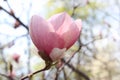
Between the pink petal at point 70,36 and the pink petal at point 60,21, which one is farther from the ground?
the pink petal at point 60,21

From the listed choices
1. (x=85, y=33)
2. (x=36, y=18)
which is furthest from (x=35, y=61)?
(x=36, y=18)

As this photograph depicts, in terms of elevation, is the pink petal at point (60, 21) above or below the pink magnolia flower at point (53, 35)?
above

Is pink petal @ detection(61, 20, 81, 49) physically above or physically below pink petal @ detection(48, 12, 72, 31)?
below

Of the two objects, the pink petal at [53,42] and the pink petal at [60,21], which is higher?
the pink petal at [60,21]
